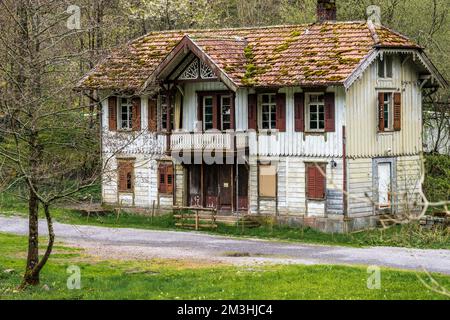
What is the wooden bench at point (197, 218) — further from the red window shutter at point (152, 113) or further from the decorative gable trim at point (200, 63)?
the decorative gable trim at point (200, 63)

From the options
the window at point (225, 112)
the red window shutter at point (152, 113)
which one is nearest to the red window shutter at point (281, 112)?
the window at point (225, 112)

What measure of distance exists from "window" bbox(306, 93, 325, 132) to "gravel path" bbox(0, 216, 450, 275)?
5.87 metres

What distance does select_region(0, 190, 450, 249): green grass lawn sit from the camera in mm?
35938

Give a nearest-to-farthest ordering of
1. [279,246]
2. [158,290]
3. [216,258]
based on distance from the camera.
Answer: [158,290] → [216,258] → [279,246]

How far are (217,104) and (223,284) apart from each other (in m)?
18.6

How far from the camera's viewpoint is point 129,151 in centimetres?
4559

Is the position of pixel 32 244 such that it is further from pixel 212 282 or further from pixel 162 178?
pixel 162 178

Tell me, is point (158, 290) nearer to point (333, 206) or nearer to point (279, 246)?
point (279, 246)

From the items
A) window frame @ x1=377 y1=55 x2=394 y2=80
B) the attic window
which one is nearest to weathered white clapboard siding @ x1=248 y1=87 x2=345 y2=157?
window frame @ x1=377 y1=55 x2=394 y2=80

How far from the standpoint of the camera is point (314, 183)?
40281mm

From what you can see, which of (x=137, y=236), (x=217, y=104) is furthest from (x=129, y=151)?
(x=137, y=236)

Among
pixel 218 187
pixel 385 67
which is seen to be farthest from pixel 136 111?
pixel 385 67

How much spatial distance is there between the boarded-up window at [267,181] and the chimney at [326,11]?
6.98 m

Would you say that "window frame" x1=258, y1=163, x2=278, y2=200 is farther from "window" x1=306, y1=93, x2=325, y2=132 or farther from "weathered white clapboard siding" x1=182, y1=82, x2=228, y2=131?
"weathered white clapboard siding" x1=182, y1=82, x2=228, y2=131
